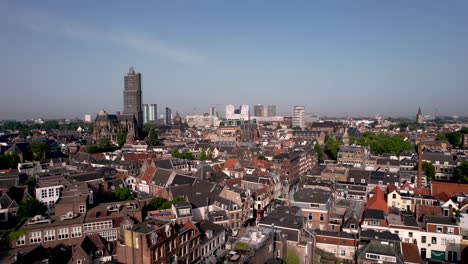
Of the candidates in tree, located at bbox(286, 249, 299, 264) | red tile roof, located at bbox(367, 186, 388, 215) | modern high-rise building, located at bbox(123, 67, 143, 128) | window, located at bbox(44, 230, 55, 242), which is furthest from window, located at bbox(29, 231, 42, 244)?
modern high-rise building, located at bbox(123, 67, 143, 128)

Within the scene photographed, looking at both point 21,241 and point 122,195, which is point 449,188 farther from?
point 21,241

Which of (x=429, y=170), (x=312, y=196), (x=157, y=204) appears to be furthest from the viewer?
(x=429, y=170)

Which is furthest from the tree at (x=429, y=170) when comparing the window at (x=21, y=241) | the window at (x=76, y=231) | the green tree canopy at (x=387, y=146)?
the window at (x=21, y=241)

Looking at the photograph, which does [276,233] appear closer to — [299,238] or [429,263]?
[299,238]

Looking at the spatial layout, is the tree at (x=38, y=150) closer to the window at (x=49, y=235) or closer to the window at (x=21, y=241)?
the window at (x=21, y=241)

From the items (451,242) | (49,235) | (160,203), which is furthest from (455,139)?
(49,235)

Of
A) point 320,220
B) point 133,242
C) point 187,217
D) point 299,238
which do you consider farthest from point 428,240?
point 133,242
